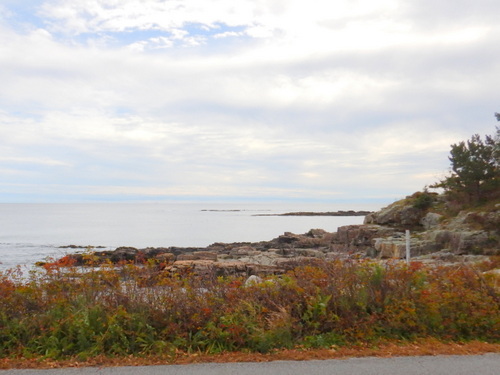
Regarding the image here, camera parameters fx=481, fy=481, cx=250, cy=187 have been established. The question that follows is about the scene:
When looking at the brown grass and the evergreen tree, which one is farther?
the evergreen tree

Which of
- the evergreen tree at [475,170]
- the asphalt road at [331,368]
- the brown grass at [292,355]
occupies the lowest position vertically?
the asphalt road at [331,368]

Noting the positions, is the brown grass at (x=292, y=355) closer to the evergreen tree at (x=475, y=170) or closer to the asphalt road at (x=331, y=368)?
the asphalt road at (x=331, y=368)

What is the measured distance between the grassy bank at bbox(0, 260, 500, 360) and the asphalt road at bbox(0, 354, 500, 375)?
0.45 m

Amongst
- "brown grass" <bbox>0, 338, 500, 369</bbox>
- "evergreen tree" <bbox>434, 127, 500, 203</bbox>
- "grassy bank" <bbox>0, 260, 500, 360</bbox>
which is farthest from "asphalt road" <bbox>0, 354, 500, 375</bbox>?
"evergreen tree" <bbox>434, 127, 500, 203</bbox>

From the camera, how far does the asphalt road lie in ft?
18.2

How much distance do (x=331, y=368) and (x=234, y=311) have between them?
1.74 meters

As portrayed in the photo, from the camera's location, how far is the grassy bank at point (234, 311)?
6.36m

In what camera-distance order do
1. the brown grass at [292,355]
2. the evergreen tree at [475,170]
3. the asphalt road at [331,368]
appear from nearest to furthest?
1. the asphalt road at [331,368]
2. the brown grass at [292,355]
3. the evergreen tree at [475,170]

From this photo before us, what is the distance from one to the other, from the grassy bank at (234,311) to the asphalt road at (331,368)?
0.45 meters

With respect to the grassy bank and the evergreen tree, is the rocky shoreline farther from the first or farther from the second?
the grassy bank

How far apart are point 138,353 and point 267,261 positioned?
2824cm

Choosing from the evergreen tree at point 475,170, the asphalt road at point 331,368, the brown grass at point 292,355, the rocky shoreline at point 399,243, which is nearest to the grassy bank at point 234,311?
the brown grass at point 292,355

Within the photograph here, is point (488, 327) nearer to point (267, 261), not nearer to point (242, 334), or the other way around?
point (242, 334)

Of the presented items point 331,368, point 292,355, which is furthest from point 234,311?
point 331,368
